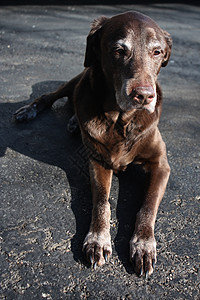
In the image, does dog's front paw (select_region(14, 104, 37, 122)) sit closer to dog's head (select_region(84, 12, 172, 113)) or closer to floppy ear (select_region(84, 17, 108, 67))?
floppy ear (select_region(84, 17, 108, 67))

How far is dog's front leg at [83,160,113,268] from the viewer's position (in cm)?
214

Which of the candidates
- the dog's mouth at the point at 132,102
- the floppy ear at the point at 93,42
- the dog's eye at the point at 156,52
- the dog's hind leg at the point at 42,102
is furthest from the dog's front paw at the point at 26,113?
the dog's eye at the point at 156,52

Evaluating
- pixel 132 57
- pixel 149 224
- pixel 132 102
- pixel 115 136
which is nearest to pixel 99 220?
pixel 149 224

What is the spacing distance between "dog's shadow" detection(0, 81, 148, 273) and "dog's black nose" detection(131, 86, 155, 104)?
0.71m

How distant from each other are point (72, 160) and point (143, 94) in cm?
111

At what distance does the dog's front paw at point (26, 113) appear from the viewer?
147 inches

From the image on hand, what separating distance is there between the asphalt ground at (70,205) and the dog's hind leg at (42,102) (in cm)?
9

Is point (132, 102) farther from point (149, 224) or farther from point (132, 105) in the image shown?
point (149, 224)

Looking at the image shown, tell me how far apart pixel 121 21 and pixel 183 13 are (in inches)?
303

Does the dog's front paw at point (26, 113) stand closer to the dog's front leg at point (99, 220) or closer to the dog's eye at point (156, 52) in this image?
the dog's front leg at point (99, 220)

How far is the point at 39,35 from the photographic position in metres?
6.72

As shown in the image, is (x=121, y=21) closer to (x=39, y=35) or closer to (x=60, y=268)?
(x=60, y=268)

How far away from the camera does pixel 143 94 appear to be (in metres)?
2.32
